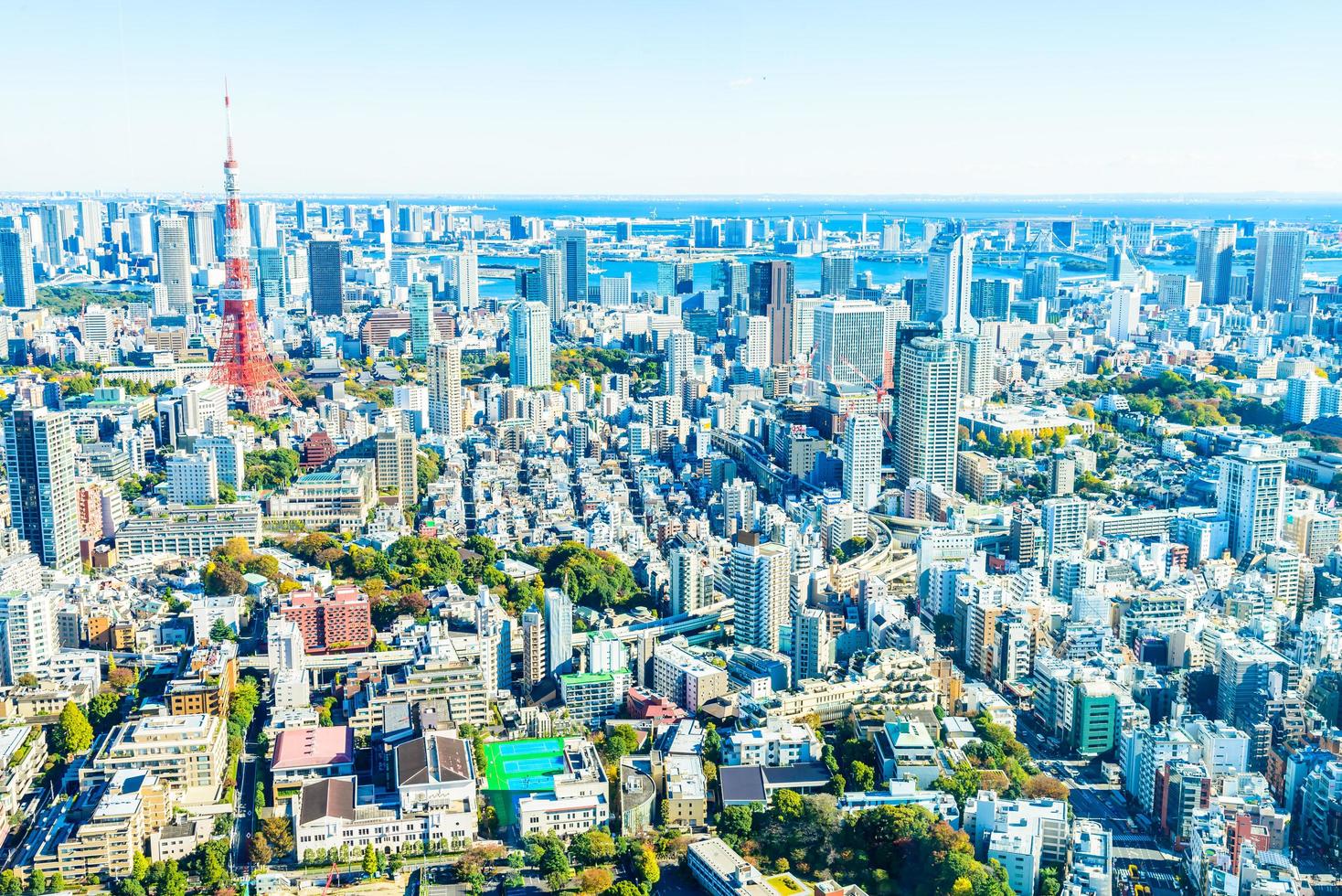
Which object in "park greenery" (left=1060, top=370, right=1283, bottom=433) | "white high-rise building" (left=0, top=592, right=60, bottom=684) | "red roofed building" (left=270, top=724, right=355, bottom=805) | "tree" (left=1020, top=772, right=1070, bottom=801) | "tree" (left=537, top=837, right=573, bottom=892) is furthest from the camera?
"park greenery" (left=1060, top=370, right=1283, bottom=433)

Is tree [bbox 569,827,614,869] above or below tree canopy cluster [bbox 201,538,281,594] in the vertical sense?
below

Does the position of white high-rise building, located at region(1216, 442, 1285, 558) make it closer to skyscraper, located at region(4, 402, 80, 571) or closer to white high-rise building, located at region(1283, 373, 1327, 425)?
white high-rise building, located at region(1283, 373, 1327, 425)

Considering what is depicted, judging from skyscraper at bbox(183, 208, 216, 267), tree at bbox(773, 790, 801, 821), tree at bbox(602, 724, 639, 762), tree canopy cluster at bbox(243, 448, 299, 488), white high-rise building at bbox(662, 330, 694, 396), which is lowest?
tree at bbox(602, 724, 639, 762)

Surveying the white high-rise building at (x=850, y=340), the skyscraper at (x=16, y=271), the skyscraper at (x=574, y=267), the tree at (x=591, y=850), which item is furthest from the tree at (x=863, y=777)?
the skyscraper at (x=16, y=271)

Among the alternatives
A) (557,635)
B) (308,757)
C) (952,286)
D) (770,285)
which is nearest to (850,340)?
(770,285)

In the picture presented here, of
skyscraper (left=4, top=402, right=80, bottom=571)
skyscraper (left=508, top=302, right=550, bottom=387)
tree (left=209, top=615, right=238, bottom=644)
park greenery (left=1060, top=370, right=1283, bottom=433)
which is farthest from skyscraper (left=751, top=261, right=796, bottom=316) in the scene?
tree (left=209, top=615, right=238, bottom=644)

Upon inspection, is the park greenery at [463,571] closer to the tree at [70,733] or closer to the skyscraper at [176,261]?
the tree at [70,733]

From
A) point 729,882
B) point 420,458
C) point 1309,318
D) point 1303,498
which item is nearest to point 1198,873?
point 729,882
